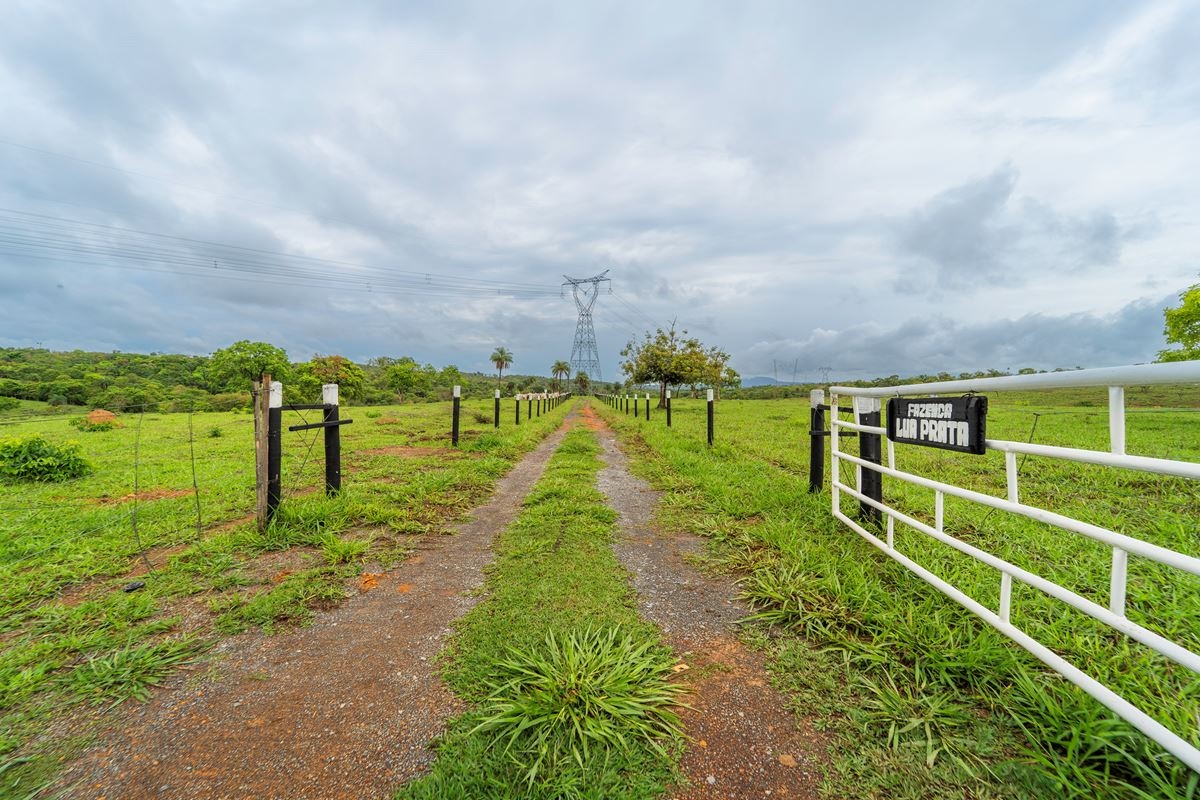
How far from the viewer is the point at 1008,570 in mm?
1996

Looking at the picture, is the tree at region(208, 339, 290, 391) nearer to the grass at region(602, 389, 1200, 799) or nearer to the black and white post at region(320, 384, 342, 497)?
the black and white post at region(320, 384, 342, 497)

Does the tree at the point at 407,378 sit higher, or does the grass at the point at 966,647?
the tree at the point at 407,378

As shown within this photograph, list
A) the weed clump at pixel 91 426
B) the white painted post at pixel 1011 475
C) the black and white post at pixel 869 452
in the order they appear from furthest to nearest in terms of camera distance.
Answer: the weed clump at pixel 91 426 → the black and white post at pixel 869 452 → the white painted post at pixel 1011 475

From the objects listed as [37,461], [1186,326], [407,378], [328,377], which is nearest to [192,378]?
[328,377]

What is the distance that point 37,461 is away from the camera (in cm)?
633

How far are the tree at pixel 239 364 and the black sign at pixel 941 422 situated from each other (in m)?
54.6

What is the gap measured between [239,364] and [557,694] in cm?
5752

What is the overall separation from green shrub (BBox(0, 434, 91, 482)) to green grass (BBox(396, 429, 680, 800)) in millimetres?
7797

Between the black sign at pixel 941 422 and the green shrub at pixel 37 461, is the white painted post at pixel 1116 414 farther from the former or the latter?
the green shrub at pixel 37 461

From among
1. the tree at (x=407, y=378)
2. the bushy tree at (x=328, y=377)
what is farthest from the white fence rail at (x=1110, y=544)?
the tree at (x=407, y=378)

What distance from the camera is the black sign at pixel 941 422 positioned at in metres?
2.30

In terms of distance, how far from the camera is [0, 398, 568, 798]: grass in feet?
6.84

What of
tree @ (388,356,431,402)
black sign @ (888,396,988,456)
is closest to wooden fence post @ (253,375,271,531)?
black sign @ (888,396,988,456)

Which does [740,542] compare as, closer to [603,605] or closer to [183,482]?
[603,605]
